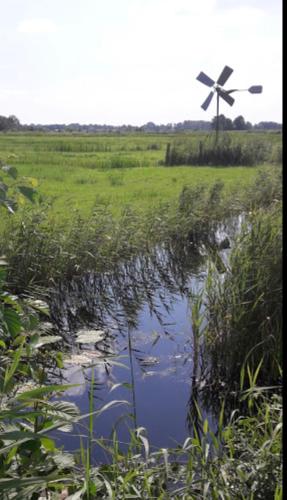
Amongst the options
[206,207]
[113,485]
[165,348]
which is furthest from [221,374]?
[206,207]

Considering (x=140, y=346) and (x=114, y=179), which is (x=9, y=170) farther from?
(x=114, y=179)

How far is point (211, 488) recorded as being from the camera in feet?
7.64

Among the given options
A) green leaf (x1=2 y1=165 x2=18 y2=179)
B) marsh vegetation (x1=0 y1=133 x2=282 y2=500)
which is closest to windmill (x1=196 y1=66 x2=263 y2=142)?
marsh vegetation (x1=0 y1=133 x2=282 y2=500)

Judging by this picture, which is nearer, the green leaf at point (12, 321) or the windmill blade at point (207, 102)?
the green leaf at point (12, 321)

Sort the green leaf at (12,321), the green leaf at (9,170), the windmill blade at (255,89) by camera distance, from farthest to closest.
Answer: the windmill blade at (255,89) < the green leaf at (9,170) < the green leaf at (12,321)

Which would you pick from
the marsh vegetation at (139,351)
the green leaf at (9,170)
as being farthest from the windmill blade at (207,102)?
the green leaf at (9,170)

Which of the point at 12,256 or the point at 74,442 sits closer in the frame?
the point at 74,442

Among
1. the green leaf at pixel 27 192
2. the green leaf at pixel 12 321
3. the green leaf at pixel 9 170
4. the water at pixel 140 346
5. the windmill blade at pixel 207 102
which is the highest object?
the windmill blade at pixel 207 102

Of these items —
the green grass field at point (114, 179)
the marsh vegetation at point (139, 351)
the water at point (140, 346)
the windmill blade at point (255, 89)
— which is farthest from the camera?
the windmill blade at point (255, 89)

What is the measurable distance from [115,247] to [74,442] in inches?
129

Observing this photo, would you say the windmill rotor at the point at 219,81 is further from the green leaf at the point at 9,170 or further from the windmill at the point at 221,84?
the green leaf at the point at 9,170

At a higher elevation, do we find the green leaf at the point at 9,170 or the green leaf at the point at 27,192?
the green leaf at the point at 9,170
